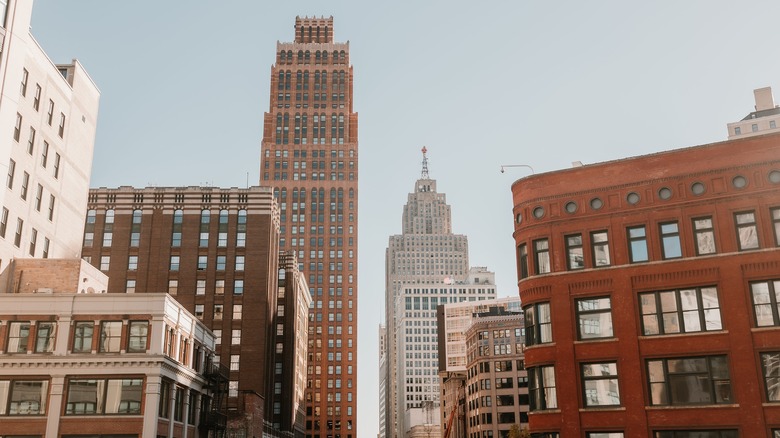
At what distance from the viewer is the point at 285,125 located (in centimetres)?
17762

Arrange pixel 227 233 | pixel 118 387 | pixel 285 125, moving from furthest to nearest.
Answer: pixel 285 125
pixel 227 233
pixel 118 387

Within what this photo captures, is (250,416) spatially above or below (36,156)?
below

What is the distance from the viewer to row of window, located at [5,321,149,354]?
167ft

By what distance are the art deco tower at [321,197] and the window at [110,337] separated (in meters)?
108

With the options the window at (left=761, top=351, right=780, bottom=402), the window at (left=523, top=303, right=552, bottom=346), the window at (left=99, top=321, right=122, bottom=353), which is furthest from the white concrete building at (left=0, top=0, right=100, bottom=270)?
the window at (left=761, top=351, right=780, bottom=402)

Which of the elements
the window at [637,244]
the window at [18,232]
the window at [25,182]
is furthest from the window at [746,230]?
the window at [25,182]

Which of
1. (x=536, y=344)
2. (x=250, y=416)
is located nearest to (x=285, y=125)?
(x=250, y=416)

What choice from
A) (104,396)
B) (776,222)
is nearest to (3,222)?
(104,396)

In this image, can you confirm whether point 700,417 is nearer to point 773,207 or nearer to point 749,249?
point 749,249

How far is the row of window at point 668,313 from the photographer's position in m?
38.8

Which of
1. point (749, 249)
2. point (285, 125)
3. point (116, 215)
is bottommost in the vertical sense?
point (749, 249)

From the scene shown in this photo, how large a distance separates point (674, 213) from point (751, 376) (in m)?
9.27

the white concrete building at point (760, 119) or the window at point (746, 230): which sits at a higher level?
the white concrete building at point (760, 119)

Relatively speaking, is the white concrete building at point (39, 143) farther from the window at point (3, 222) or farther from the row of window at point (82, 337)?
the row of window at point (82, 337)
